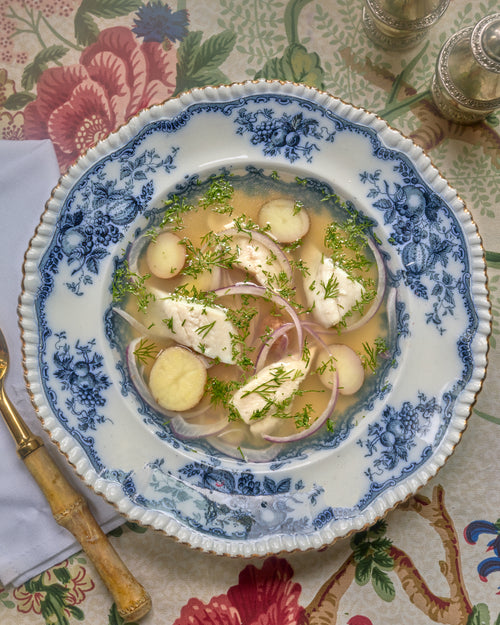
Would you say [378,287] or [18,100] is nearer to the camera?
[378,287]

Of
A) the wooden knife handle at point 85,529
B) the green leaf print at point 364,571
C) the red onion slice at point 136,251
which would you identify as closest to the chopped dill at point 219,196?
the red onion slice at point 136,251

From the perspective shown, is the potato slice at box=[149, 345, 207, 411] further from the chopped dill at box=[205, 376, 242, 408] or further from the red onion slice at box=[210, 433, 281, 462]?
the red onion slice at box=[210, 433, 281, 462]

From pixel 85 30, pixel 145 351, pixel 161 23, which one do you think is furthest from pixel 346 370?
pixel 85 30

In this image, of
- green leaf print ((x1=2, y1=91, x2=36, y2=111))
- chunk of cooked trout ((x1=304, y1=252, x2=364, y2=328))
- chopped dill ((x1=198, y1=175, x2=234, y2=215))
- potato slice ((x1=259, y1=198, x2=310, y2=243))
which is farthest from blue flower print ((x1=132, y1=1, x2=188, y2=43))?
chunk of cooked trout ((x1=304, y1=252, x2=364, y2=328))

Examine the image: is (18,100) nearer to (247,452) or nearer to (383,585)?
(247,452)

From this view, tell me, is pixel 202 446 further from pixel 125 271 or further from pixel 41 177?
pixel 41 177

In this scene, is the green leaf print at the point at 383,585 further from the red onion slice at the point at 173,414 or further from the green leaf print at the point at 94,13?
the green leaf print at the point at 94,13

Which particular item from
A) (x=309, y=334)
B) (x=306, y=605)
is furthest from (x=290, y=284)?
(x=306, y=605)
